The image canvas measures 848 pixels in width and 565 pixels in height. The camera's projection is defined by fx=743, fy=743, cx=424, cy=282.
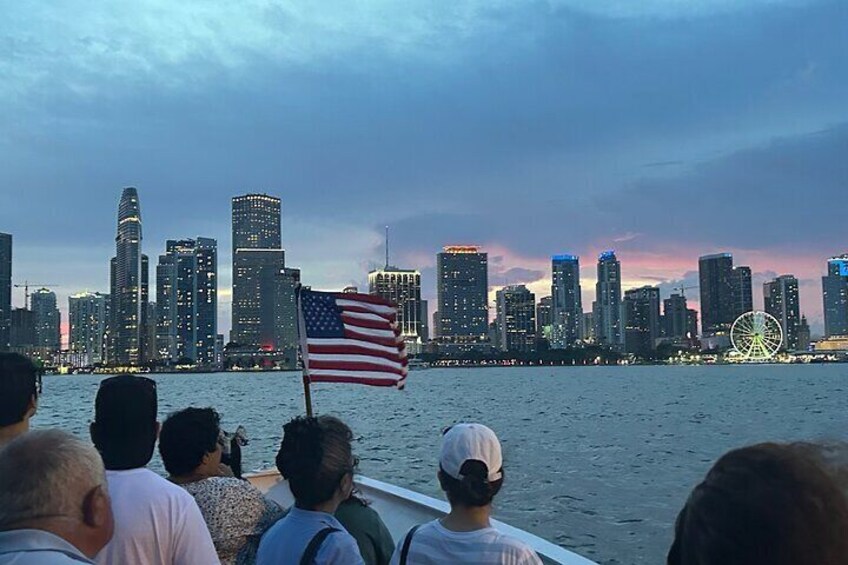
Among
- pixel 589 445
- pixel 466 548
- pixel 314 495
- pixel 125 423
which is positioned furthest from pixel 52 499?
pixel 589 445

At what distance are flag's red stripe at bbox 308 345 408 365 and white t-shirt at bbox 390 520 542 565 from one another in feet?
13.3

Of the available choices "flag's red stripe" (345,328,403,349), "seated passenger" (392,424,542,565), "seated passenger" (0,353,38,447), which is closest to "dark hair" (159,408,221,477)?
"seated passenger" (0,353,38,447)

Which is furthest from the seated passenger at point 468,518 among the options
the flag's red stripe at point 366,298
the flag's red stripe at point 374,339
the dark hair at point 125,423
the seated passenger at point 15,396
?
the flag's red stripe at point 366,298

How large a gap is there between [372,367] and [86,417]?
5218 cm

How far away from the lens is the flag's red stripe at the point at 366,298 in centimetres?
717

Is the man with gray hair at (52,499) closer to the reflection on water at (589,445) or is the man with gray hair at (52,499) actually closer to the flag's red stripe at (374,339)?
the reflection on water at (589,445)

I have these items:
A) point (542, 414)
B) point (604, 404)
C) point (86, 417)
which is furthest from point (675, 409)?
point (86, 417)

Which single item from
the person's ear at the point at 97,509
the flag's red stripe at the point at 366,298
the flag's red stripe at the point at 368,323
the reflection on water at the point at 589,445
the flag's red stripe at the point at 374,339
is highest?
the flag's red stripe at the point at 366,298

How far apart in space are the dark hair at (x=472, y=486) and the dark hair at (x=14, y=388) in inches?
82.0

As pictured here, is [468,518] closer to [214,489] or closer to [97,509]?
[214,489]

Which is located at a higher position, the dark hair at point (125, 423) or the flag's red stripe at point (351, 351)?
the flag's red stripe at point (351, 351)

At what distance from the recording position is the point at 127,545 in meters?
2.71

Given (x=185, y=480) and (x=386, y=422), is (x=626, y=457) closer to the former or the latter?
(x=386, y=422)

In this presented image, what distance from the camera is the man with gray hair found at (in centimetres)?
177
